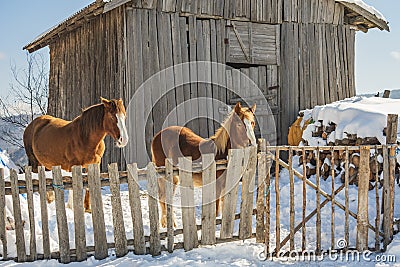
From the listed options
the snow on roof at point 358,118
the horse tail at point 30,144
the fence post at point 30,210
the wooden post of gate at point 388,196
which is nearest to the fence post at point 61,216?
the fence post at point 30,210

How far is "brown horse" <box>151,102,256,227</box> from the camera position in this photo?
608cm

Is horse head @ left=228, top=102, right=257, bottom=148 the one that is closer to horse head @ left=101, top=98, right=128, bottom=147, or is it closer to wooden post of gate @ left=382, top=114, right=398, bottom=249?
horse head @ left=101, top=98, right=128, bottom=147

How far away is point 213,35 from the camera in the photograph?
10.5m

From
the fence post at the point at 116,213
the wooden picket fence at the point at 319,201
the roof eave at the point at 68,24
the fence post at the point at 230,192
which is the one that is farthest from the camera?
the roof eave at the point at 68,24

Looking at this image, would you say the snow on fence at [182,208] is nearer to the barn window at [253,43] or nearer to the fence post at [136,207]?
the fence post at [136,207]

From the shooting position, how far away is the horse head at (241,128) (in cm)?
612

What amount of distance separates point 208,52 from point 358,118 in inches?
149

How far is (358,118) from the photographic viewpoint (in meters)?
8.36

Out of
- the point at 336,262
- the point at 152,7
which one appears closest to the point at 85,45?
the point at 152,7

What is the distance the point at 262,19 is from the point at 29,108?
1599 cm

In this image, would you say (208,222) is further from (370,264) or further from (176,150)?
(370,264)

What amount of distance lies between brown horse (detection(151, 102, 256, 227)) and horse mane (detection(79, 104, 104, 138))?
0.90 metres

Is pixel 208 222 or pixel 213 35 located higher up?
pixel 213 35

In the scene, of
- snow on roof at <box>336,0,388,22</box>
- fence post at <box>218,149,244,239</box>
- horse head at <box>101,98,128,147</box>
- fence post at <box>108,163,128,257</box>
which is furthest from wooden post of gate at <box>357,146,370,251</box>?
snow on roof at <box>336,0,388,22</box>
